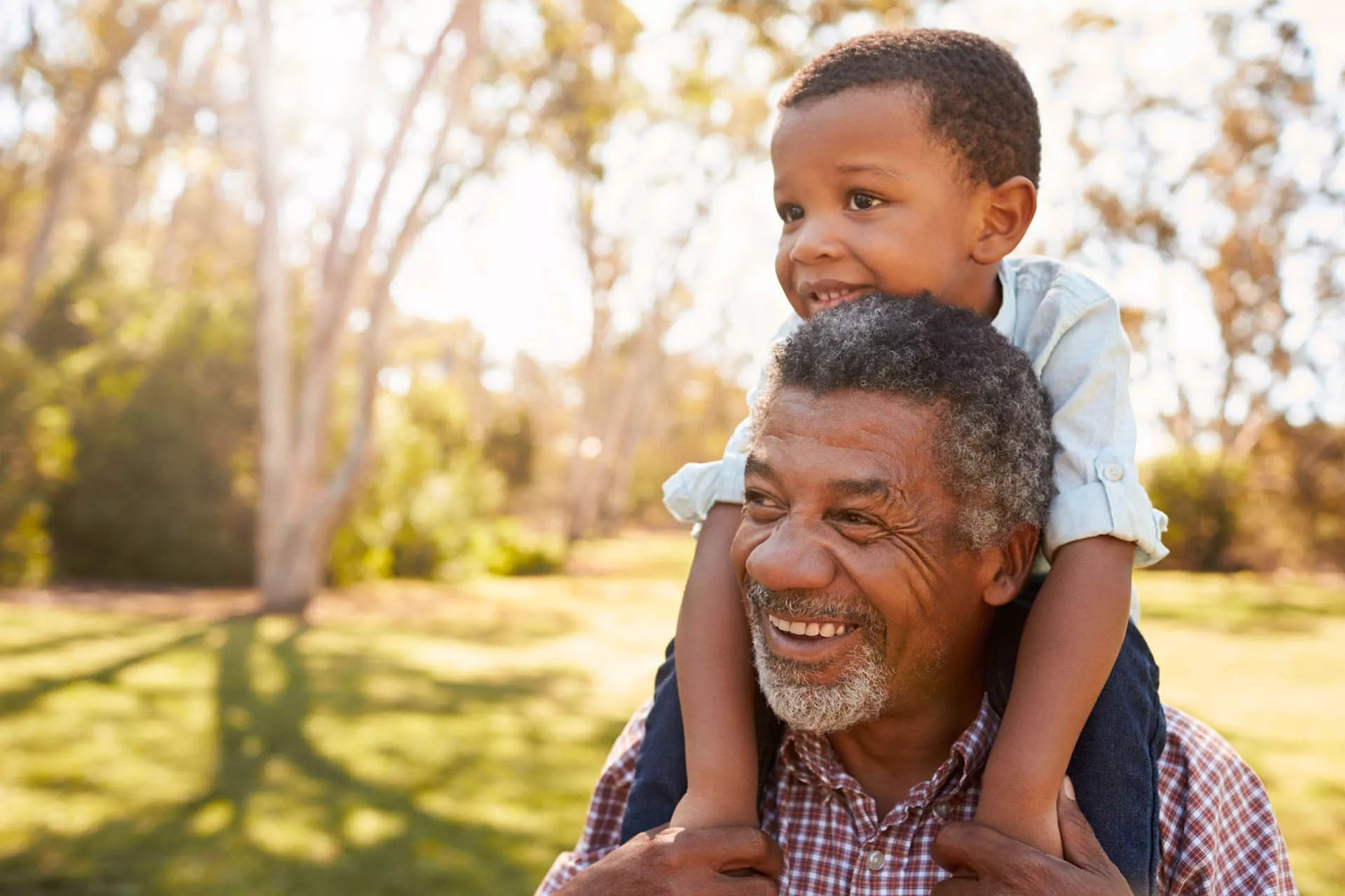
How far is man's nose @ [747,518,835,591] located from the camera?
181 centimetres

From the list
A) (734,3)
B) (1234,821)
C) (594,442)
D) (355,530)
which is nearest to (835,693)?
(1234,821)

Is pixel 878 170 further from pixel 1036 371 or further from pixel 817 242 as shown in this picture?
pixel 1036 371

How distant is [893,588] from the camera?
185 centimetres

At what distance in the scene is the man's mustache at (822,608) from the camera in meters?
1.84

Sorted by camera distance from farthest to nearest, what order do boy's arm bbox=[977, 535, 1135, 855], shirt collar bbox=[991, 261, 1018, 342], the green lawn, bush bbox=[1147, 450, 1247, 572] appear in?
bush bbox=[1147, 450, 1247, 572]
the green lawn
shirt collar bbox=[991, 261, 1018, 342]
boy's arm bbox=[977, 535, 1135, 855]

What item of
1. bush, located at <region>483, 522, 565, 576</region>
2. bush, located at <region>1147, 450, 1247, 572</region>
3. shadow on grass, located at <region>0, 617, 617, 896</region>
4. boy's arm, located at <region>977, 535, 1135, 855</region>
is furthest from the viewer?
bush, located at <region>1147, 450, 1247, 572</region>

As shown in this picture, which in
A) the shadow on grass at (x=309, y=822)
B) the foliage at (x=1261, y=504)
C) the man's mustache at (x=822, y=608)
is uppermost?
the man's mustache at (x=822, y=608)

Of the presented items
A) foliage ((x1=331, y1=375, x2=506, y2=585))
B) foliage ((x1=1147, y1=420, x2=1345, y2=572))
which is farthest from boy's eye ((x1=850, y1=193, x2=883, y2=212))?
foliage ((x1=1147, y1=420, x2=1345, y2=572))

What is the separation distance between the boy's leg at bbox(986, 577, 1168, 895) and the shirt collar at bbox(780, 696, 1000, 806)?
2.6 inches

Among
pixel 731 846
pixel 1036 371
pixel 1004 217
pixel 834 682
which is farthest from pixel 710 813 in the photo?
pixel 1004 217

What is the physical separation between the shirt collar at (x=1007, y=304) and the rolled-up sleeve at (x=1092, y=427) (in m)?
0.05

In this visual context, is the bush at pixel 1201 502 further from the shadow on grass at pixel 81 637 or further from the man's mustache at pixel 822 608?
the man's mustache at pixel 822 608

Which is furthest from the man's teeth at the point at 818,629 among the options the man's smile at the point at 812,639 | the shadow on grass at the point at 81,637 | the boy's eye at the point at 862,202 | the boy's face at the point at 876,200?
the shadow on grass at the point at 81,637

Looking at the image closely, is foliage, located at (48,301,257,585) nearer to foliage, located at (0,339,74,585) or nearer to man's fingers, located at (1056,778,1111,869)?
foliage, located at (0,339,74,585)
